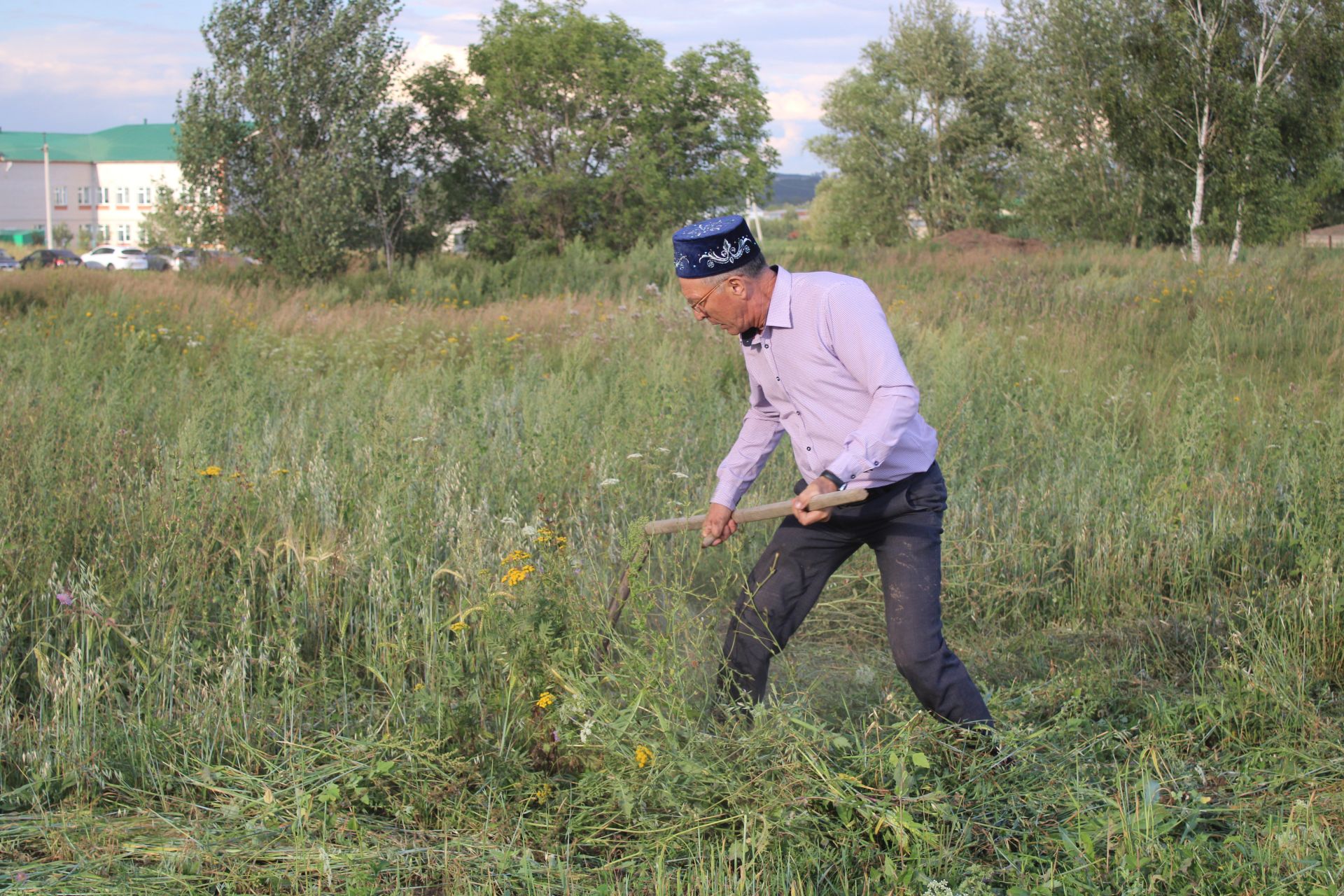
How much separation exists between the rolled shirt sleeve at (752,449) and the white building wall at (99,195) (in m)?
72.2

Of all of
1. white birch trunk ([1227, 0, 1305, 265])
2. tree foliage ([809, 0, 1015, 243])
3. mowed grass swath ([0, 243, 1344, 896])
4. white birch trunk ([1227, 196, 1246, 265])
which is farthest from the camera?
tree foliage ([809, 0, 1015, 243])

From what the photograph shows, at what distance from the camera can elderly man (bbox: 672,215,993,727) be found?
9.28 ft

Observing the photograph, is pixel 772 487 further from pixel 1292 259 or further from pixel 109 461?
pixel 1292 259

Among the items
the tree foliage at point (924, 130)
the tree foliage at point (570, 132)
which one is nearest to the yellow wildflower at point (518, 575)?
the tree foliage at point (570, 132)

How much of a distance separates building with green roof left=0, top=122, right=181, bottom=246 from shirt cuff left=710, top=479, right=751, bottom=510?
7162cm

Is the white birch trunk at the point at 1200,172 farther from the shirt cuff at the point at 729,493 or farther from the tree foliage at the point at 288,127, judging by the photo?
the shirt cuff at the point at 729,493

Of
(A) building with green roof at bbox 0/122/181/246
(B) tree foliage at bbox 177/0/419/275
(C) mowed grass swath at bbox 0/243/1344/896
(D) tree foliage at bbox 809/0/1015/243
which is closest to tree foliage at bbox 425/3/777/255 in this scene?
(B) tree foliage at bbox 177/0/419/275

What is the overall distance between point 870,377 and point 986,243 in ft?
79.6

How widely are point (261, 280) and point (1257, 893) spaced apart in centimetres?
1931

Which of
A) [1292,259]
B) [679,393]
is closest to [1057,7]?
[1292,259]

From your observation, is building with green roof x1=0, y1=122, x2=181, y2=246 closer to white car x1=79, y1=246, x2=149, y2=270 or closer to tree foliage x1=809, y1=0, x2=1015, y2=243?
white car x1=79, y1=246, x2=149, y2=270

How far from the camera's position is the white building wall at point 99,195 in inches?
2643

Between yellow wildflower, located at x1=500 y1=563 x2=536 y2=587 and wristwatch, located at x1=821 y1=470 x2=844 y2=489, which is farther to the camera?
yellow wildflower, located at x1=500 y1=563 x2=536 y2=587

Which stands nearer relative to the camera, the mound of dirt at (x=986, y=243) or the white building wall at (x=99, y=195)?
the mound of dirt at (x=986, y=243)
